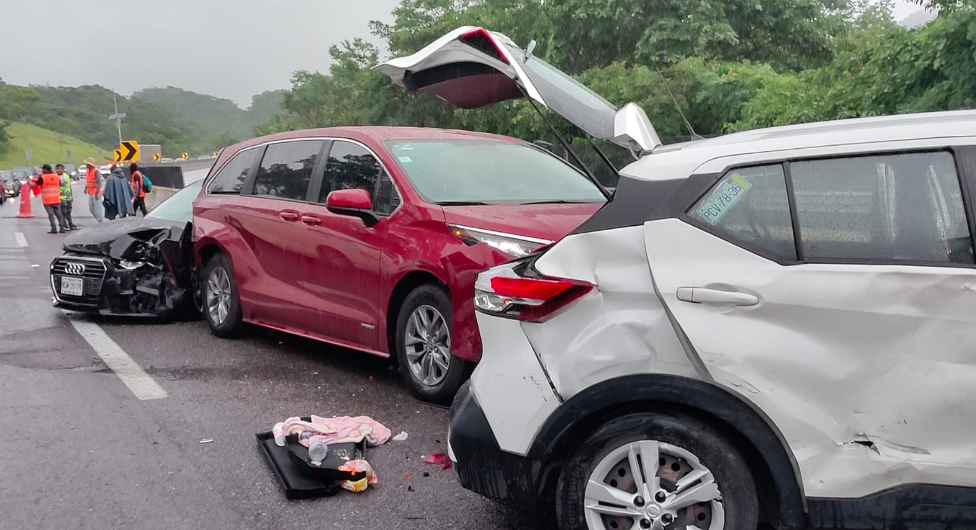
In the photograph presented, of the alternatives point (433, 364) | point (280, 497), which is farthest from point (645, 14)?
point (280, 497)

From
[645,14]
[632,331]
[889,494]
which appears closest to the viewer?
[889,494]

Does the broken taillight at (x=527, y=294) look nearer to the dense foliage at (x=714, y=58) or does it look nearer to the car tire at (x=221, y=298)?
the car tire at (x=221, y=298)

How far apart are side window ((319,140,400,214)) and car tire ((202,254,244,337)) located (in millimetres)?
1580

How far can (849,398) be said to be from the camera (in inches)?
104

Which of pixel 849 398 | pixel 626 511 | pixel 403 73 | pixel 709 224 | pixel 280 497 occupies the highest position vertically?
pixel 403 73

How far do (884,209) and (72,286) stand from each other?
757cm

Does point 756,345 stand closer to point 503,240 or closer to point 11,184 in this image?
point 503,240

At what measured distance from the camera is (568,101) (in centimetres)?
439

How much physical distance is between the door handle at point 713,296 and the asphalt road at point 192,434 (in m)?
1.41

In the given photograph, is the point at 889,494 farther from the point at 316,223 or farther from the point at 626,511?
the point at 316,223

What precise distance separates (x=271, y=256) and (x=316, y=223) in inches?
30.2

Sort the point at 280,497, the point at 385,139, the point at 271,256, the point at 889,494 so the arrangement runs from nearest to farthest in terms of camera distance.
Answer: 1. the point at 889,494
2. the point at 280,497
3. the point at 385,139
4. the point at 271,256

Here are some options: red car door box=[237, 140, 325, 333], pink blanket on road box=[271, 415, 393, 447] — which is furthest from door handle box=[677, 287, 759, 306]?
red car door box=[237, 140, 325, 333]

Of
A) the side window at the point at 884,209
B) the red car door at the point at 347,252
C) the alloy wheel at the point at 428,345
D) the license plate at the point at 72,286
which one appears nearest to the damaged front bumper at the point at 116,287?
the license plate at the point at 72,286
